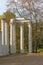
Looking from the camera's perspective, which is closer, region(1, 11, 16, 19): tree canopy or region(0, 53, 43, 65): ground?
region(0, 53, 43, 65): ground

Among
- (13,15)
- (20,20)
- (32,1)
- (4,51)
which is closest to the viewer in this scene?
(4,51)

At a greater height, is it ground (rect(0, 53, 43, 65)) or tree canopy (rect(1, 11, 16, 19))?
tree canopy (rect(1, 11, 16, 19))

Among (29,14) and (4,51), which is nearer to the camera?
(4,51)

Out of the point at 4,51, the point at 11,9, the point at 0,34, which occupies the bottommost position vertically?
the point at 4,51

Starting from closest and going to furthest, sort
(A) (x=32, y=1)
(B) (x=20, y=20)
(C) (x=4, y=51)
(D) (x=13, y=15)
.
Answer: (C) (x=4, y=51)
(B) (x=20, y=20)
(A) (x=32, y=1)
(D) (x=13, y=15)

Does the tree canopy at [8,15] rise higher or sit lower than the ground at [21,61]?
higher

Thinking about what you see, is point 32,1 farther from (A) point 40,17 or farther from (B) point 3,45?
(B) point 3,45

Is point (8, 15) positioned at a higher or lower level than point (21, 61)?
higher

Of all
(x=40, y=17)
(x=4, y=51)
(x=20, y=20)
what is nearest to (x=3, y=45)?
(x=4, y=51)

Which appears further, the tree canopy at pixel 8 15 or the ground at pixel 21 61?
the tree canopy at pixel 8 15

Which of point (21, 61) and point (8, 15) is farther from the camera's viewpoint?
point (8, 15)

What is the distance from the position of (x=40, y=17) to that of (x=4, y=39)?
10255 mm

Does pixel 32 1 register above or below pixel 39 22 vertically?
above

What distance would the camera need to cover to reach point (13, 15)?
40.4m
